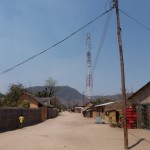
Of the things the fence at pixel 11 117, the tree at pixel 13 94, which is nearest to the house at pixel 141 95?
the fence at pixel 11 117

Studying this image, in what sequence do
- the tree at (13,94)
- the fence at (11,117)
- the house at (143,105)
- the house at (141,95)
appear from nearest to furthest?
the fence at (11,117)
the house at (143,105)
the house at (141,95)
the tree at (13,94)

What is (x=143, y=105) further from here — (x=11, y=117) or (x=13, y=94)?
(x=13, y=94)

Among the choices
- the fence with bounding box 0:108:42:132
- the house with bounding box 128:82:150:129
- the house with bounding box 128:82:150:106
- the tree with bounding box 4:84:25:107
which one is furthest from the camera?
the tree with bounding box 4:84:25:107

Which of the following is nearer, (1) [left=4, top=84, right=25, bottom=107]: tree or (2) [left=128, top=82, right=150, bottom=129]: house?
(2) [left=128, top=82, right=150, bottom=129]: house

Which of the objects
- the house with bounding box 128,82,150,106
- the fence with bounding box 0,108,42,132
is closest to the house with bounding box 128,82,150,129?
the house with bounding box 128,82,150,106

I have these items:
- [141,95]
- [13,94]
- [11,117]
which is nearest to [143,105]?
[141,95]

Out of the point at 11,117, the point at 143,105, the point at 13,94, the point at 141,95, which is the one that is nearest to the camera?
the point at 11,117

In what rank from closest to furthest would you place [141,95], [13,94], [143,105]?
[143,105] → [141,95] → [13,94]

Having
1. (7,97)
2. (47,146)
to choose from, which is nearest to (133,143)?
(47,146)

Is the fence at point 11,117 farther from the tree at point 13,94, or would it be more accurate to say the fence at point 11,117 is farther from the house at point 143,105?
the tree at point 13,94

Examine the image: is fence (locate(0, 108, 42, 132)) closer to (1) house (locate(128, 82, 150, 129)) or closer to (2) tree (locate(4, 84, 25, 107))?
(1) house (locate(128, 82, 150, 129))

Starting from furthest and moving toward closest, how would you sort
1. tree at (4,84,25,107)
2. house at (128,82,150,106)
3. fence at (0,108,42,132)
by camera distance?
tree at (4,84,25,107)
house at (128,82,150,106)
fence at (0,108,42,132)

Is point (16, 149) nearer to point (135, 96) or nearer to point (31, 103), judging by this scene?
point (135, 96)

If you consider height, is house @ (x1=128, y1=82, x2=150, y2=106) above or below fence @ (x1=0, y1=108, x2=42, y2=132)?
above
